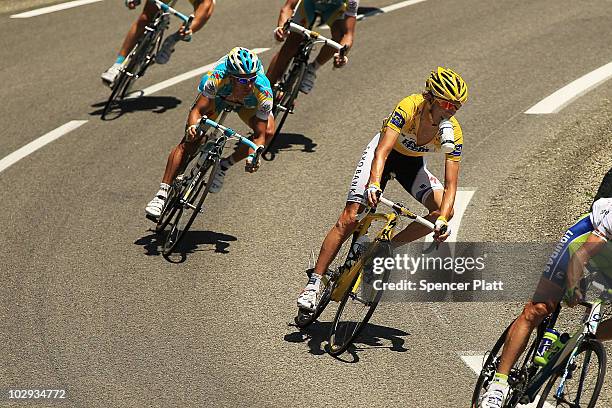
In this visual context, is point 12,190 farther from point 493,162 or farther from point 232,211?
point 493,162

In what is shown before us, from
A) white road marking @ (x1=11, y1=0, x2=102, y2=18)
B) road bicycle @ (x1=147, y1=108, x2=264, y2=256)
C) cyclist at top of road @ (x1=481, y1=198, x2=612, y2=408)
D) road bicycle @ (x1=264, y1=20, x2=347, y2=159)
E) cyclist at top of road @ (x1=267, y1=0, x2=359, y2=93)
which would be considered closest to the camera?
cyclist at top of road @ (x1=481, y1=198, x2=612, y2=408)

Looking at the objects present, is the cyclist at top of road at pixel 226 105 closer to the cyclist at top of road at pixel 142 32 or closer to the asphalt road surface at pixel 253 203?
the asphalt road surface at pixel 253 203

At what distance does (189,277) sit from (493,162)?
14.9 ft

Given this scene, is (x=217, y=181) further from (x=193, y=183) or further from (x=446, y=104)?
(x=446, y=104)

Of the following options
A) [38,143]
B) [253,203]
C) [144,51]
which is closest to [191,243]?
[253,203]

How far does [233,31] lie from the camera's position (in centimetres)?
1830

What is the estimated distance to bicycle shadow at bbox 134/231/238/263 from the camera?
11562 mm

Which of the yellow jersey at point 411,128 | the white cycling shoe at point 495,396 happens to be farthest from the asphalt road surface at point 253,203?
the yellow jersey at point 411,128

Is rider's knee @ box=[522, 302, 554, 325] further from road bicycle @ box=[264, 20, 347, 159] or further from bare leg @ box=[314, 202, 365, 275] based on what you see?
road bicycle @ box=[264, 20, 347, 159]

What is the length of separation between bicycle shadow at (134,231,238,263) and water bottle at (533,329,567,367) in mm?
4311

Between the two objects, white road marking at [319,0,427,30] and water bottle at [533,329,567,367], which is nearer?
water bottle at [533,329,567,367]

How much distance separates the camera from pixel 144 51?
1491 cm

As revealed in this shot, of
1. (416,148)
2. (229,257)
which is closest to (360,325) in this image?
(416,148)

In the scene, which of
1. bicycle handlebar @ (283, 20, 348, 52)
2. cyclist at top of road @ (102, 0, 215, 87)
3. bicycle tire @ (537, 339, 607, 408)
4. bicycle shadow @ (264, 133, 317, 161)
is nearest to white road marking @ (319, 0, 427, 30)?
cyclist at top of road @ (102, 0, 215, 87)
